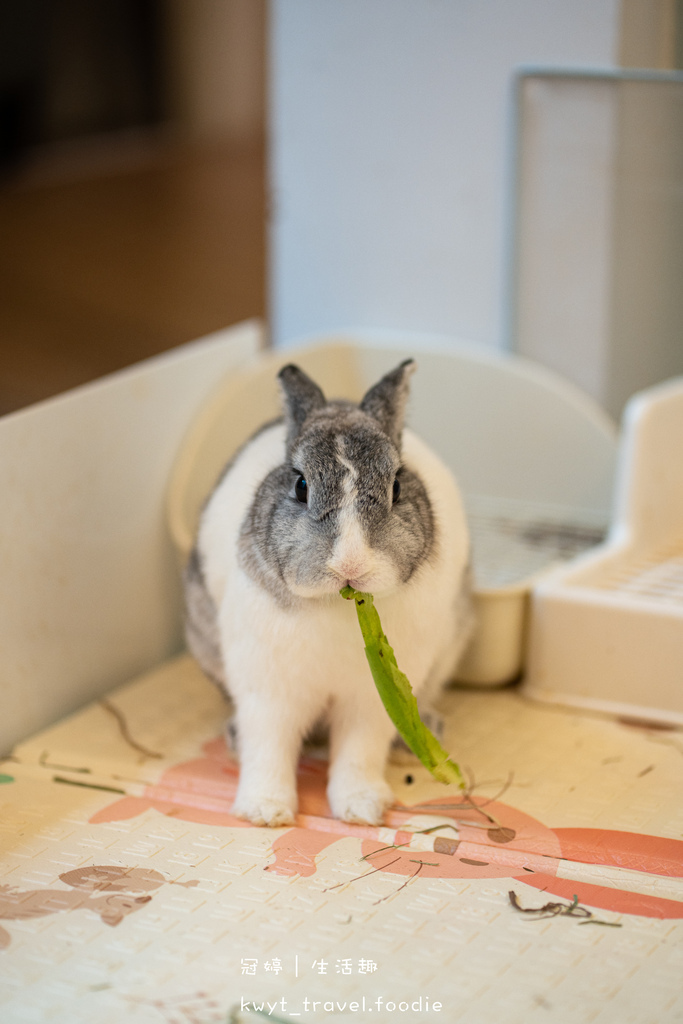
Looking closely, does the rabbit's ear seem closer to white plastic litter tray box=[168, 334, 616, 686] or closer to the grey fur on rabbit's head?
the grey fur on rabbit's head

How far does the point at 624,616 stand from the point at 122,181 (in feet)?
18.5

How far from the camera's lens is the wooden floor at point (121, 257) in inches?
186

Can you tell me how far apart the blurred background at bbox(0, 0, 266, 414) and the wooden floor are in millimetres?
12

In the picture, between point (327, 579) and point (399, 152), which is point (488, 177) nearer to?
point (399, 152)

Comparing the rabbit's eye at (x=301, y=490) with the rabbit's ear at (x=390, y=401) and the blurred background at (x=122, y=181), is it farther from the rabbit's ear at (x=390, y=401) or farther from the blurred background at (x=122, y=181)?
the blurred background at (x=122, y=181)

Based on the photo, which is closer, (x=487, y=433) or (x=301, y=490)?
(x=301, y=490)

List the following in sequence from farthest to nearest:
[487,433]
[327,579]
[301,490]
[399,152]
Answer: [399,152], [487,433], [301,490], [327,579]

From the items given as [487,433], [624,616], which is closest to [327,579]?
[624,616]

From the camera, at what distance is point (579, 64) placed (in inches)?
112

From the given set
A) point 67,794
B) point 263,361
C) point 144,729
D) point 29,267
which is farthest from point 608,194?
→ point 29,267

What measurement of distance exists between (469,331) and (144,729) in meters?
1.41

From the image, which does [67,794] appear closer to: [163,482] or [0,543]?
[0,543]

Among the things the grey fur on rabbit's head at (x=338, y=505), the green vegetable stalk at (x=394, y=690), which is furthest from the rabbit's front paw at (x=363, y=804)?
the grey fur on rabbit's head at (x=338, y=505)

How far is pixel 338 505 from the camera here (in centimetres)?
171
